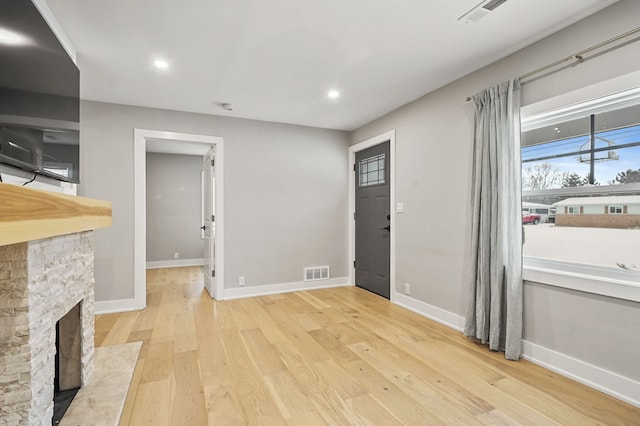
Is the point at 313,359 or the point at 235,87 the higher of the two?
the point at 235,87

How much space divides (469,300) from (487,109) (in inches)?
66.2

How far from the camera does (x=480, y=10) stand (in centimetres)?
202

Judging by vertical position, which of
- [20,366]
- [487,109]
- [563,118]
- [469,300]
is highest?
[487,109]

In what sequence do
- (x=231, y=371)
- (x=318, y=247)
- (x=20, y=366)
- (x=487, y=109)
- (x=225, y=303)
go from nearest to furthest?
(x=20, y=366), (x=231, y=371), (x=487, y=109), (x=225, y=303), (x=318, y=247)

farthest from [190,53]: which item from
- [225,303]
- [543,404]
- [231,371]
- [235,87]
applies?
[543,404]

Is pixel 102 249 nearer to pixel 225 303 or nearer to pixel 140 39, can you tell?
pixel 225 303

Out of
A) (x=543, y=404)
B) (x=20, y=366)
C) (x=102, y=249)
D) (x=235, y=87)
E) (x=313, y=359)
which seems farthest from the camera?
(x=102, y=249)

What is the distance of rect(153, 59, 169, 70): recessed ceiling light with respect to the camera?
271 centimetres

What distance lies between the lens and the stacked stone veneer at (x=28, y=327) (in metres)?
1.22

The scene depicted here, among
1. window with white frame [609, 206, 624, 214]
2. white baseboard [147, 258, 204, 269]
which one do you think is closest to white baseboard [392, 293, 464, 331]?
window with white frame [609, 206, 624, 214]

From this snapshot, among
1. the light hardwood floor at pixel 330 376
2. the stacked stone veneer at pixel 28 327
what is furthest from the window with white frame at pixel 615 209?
the stacked stone veneer at pixel 28 327

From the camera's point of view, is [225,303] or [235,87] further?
[225,303]

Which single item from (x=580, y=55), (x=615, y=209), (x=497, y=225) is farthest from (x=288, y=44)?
(x=615, y=209)

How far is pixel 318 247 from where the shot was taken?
4785 mm
